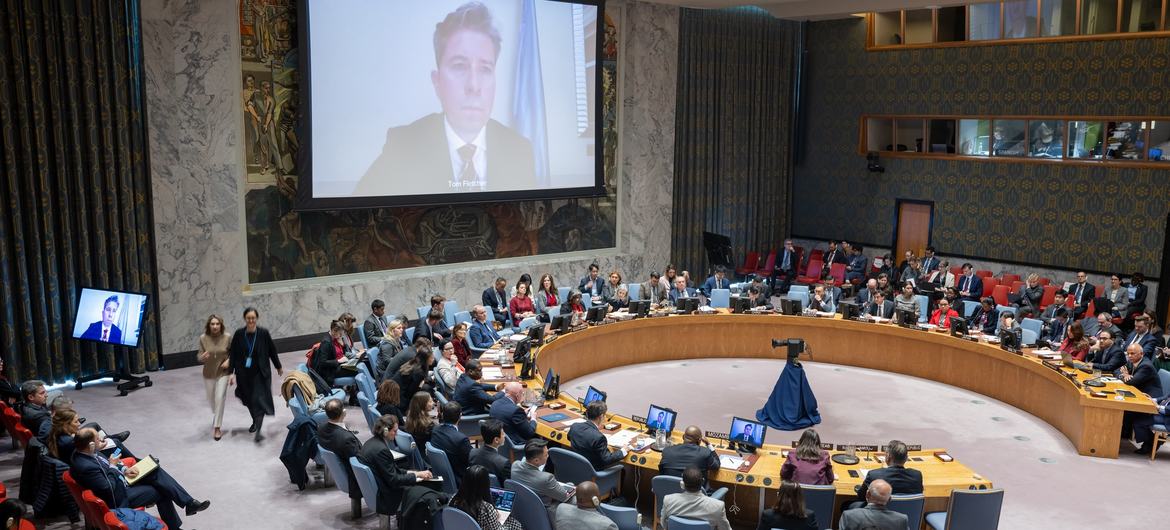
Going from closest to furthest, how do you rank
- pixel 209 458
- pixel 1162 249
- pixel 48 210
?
pixel 209 458, pixel 48 210, pixel 1162 249

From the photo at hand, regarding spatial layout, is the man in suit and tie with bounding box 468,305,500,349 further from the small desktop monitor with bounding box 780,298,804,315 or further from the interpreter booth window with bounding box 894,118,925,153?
the interpreter booth window with bounding box 894,118,925,153

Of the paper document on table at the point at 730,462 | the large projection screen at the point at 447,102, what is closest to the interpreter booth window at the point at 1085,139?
the large projection screen at the point at 447,102

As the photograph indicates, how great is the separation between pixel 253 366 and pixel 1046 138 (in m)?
14.0

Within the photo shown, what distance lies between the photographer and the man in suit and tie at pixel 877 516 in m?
6.12

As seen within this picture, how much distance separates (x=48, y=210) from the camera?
11.4 metres

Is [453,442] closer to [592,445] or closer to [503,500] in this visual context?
[503,500]

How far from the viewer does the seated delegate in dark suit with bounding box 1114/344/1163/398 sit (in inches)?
399

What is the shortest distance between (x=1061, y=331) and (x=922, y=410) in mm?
2679

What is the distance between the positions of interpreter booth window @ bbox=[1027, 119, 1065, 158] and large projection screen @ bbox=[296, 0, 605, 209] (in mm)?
7770

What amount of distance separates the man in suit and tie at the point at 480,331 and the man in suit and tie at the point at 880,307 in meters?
5.62

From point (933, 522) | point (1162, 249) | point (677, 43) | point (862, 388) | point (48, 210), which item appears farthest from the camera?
point (677, 43)

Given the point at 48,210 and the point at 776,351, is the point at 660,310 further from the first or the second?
the point at 48,210

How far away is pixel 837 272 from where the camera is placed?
18094 mm

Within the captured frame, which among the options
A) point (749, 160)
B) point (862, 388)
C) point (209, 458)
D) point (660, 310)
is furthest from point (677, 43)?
point (209, 458)
